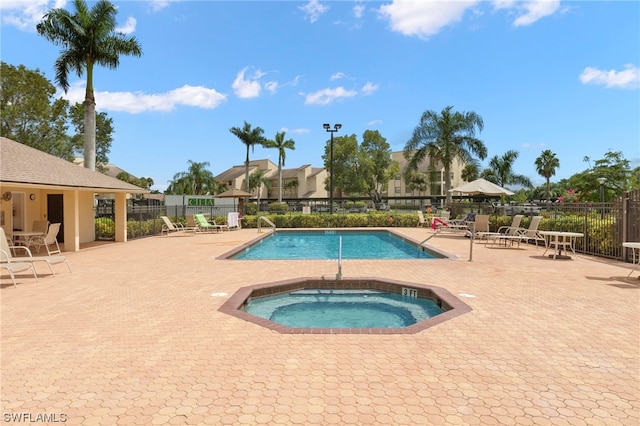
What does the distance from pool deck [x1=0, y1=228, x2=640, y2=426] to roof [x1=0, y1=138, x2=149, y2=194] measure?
192 inches

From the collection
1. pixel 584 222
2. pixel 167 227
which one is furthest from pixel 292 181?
pixel 584 222

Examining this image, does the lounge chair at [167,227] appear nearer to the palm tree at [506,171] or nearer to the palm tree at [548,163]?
the palm tree at [506,171]

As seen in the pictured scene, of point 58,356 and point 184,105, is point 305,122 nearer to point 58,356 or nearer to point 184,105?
point 184,105

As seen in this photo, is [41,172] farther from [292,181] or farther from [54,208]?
[292,181]

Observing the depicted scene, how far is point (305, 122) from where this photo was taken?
1407 inches

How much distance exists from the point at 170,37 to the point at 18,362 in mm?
13460

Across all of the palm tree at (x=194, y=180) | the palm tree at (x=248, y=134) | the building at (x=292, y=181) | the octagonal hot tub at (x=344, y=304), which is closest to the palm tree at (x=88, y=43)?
the octagonal hot tub at (x=344, y=304)

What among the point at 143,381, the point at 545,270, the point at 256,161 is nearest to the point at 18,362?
the point at 143,381

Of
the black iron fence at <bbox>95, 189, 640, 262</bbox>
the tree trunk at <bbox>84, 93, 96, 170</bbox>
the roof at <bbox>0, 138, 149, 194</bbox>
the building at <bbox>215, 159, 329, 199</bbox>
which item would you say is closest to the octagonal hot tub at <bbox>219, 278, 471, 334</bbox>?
the black iron fence at <bbox>95, 189, 640, 262</bbox>

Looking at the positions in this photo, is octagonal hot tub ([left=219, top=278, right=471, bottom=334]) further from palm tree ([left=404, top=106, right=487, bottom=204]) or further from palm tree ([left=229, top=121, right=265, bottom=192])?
palm tree ([left=229, top=121, right=265, bottom=192])

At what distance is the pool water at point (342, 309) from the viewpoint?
20.1 feet

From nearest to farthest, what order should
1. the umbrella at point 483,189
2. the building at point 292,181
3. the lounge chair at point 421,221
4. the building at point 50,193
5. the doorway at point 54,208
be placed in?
the building at point 50,193 → the doorway at point 54,208 → the umbrella at point 483,189 → the lounge chair at point 421,221 → the building at point 292,181

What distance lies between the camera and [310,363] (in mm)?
3750

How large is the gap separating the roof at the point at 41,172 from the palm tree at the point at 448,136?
21.4 m
